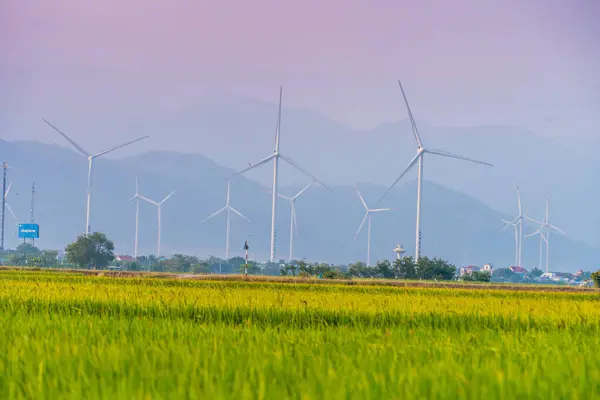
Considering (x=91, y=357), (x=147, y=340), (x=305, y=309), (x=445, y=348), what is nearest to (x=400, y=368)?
(x=445, y=348)

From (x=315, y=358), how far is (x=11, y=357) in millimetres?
2998

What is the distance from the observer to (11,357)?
827 cm

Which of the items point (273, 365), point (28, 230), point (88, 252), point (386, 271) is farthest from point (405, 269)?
point (28, 230)

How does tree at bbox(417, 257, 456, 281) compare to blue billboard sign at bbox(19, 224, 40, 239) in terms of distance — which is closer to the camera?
tree at bbox(417, 257, 456, 281)

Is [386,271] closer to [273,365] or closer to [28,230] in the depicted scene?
[273,365]

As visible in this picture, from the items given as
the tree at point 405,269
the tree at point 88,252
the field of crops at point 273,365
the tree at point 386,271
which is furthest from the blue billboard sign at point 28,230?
the field of crops at point 273,365

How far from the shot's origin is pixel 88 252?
159 metres

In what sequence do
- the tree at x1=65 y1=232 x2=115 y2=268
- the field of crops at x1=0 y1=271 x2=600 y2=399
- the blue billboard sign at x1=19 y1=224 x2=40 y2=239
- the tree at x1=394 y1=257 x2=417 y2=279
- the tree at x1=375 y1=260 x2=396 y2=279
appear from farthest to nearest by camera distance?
1. the blue billboard sign at x1=19 y1=224 x2=40 y2=239
2. the tree at x1=65 y1=232 x2=115 y2=268
3. the tree at x1=375 y1=260 x2=396 y2=279
4. the tree at x1=394 y1=257 x2=417 y2=279
5. the field of crops at x1=0 y1=271 x2=600 y2=399

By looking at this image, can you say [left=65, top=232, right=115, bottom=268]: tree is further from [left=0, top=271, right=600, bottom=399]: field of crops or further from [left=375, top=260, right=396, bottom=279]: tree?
[left=0, top=271, right=600, bottom=399]: field of crops

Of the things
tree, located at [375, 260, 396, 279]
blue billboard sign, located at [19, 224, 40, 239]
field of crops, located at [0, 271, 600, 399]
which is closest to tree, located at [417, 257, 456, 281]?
tree, located at [375, 260, 396, 279]

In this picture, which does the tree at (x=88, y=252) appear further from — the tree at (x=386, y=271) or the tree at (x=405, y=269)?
the tree at (x=405, y=269)

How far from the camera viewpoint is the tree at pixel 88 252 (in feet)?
519

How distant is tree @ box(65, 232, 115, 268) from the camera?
158m

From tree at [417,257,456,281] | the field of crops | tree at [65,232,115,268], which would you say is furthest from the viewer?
tree at [65,232,115,268]
